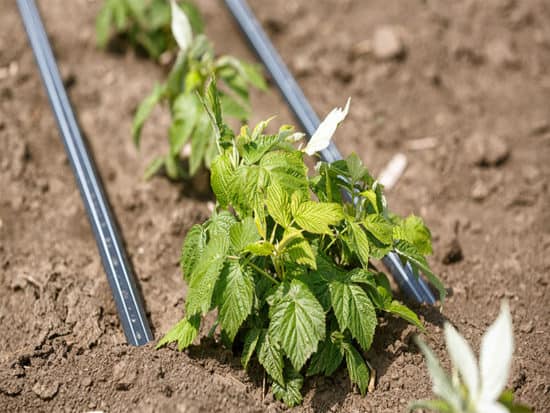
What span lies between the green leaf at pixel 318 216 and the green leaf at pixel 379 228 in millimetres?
108

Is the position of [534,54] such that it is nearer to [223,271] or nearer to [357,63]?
[357,63]

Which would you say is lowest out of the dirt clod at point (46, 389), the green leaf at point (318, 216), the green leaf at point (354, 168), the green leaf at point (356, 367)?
the dirt clod at point (46, 389)

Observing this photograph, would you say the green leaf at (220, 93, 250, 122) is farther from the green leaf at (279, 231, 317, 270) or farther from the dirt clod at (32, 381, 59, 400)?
the dirt clod at (32, 381, 59, 400)

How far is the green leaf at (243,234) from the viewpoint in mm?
1890

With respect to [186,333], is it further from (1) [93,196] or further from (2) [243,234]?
(1) [93,196]

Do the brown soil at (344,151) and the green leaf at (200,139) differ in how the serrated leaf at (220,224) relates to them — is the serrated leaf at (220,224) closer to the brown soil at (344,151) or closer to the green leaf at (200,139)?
the brown soil at (344,151)

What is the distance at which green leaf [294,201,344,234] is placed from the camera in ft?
6.02

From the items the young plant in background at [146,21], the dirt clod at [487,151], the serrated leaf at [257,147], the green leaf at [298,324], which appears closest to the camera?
the green leaf at [298,324]

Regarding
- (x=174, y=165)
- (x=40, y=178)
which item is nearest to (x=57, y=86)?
(x=40, y=178)

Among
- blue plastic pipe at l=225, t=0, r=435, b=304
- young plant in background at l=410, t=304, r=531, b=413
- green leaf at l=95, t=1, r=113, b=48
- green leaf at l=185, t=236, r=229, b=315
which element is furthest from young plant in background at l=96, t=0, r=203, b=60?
young plant in background at l=410, t=304, r=531, b=413

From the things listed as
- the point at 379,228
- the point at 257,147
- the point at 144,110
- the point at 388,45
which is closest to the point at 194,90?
the point at 144,110

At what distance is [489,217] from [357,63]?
101 cm

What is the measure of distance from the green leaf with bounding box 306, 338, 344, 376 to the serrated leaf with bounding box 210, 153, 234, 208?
0.48 m

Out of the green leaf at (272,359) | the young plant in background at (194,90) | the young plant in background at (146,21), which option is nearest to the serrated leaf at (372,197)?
the green leaf at (272,359)
